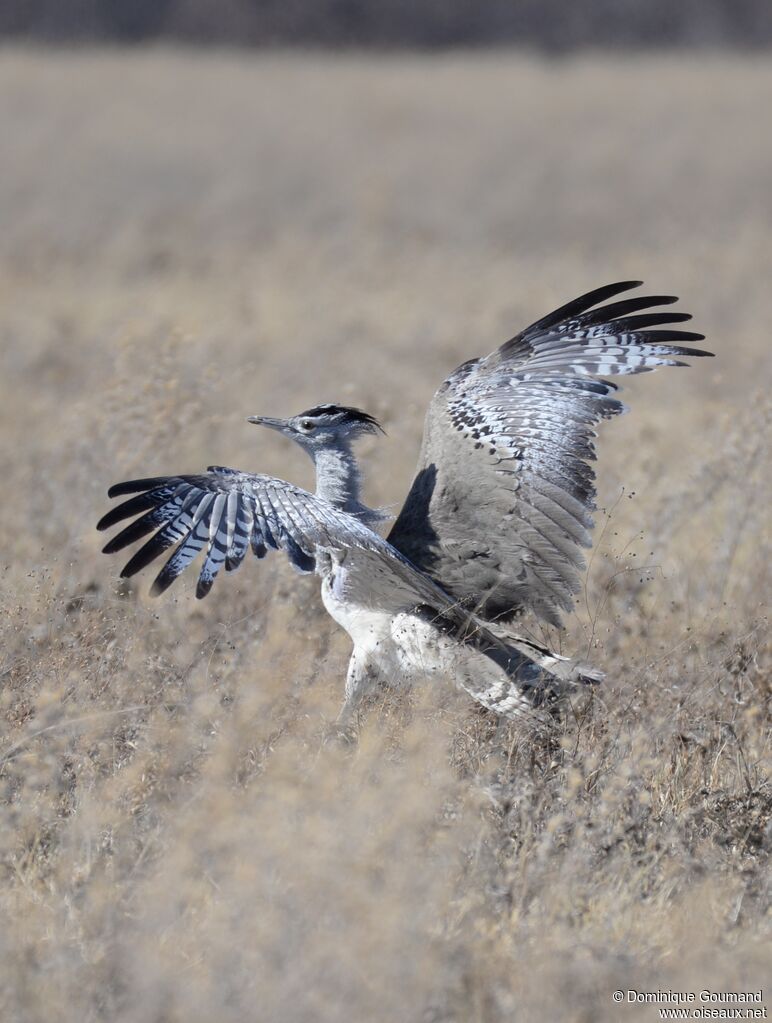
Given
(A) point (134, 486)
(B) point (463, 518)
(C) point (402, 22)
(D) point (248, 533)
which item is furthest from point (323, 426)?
(C) point (402, 22)

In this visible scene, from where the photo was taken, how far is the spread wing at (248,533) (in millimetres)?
4938

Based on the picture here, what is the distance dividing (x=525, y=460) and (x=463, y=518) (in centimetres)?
33

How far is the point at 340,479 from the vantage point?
6156 millimetres

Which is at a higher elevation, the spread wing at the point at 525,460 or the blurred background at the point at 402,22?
the blurred background at the point at 402,22

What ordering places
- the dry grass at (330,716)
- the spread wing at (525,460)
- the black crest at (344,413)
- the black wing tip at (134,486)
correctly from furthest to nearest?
the black crest at (344,413)
the spread wing at (525,460)
the black wing tip at (134,486)
the dry grass at (330,716)

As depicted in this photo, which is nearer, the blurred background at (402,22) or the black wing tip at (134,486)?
the black wing tip at (134,486)

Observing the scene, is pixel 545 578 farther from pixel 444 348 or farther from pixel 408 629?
pixel 444 348

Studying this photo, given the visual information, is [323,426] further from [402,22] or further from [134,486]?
[402,22]

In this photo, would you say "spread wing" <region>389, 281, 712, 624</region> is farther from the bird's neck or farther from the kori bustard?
the bird's neck

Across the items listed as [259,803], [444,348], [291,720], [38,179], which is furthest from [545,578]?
[38,179]

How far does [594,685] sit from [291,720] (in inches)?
41.0

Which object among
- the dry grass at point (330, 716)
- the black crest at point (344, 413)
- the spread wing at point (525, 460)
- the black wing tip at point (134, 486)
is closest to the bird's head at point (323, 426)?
the black crest at point (344, 413)

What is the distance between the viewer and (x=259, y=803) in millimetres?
4121

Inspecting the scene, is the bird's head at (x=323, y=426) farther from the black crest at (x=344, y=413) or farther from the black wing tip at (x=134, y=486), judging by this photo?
the black wing tip at (x=134, y=486)
